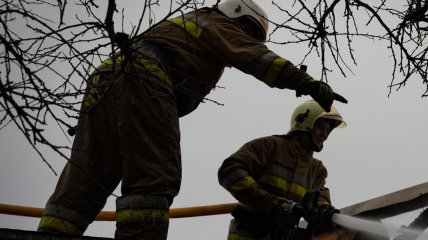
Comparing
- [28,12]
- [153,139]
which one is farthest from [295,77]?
[28,12]

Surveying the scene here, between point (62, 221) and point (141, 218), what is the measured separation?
539mm

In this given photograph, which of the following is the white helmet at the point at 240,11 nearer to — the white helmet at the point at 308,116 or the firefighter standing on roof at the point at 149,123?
the firefighter standing on roof at the point at 149,123

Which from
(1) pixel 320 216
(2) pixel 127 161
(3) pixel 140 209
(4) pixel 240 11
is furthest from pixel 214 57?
(1) pixel 320 216

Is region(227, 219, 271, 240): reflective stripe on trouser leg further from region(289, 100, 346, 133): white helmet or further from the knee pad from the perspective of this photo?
the knee pad

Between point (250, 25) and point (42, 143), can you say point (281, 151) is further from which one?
point (42, 143)

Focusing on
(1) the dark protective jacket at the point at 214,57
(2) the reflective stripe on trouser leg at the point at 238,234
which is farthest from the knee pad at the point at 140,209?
(2) the reflective stripe on trouser leg at the point at 238,234

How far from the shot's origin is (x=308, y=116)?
6.30m

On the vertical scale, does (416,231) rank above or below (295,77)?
below

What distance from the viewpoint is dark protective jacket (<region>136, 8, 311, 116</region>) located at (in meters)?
4.53

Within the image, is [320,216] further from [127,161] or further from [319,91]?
[127,161]

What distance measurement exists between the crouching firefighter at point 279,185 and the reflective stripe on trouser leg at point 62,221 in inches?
52.7

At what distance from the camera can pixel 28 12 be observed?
3.21 m

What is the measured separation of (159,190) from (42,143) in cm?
119

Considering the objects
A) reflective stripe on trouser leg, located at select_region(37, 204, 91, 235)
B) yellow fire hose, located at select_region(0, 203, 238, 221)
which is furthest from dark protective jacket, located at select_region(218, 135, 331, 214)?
reflective stripe on trouser leg, located at select_region(37, 204, 91, 235)
